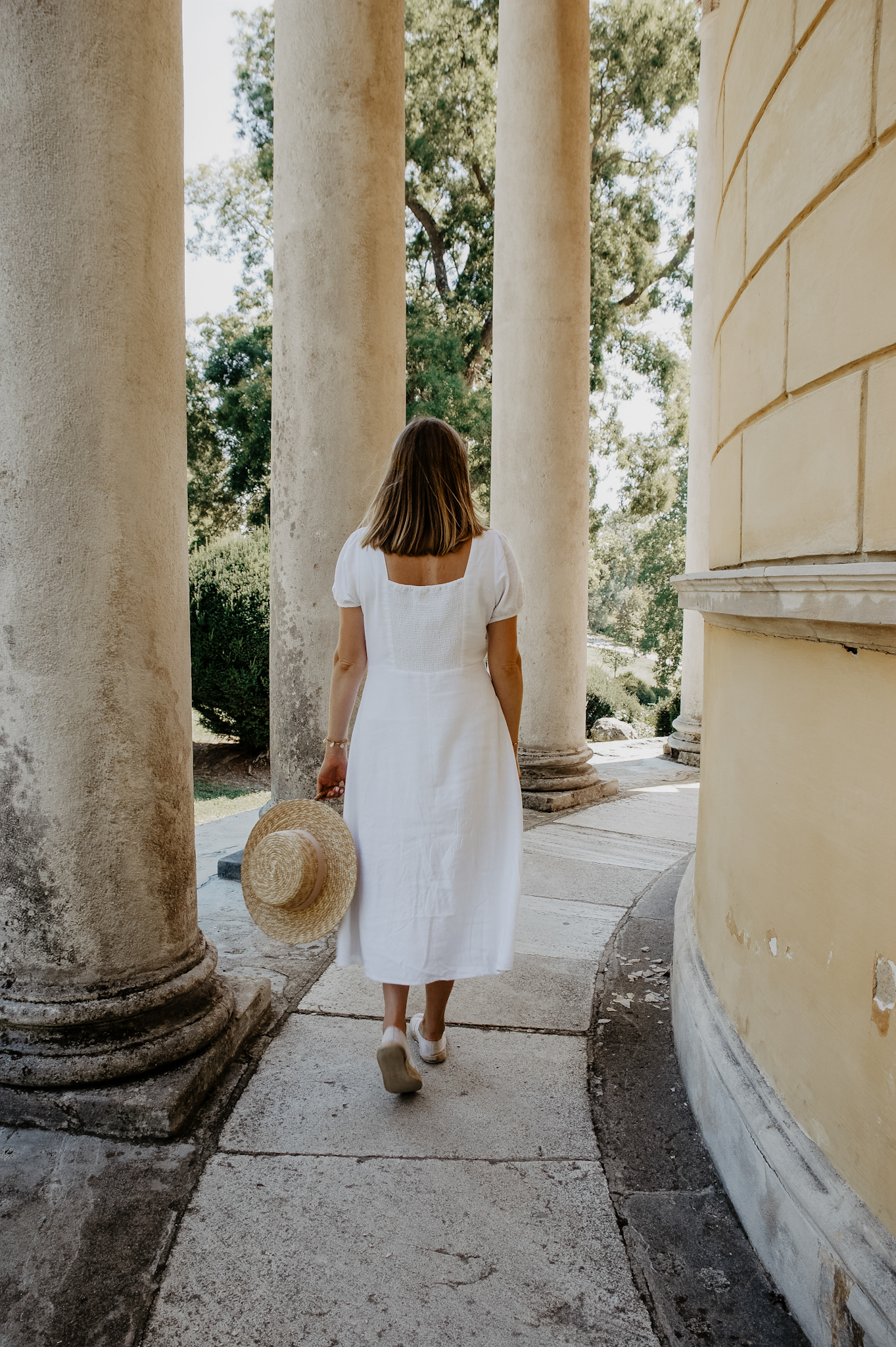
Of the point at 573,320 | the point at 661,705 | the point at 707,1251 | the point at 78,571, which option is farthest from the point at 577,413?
the point at 661,705

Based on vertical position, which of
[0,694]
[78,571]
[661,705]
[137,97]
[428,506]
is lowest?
[661,705]

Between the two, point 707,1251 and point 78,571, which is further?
point 78,571

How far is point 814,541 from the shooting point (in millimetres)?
3215

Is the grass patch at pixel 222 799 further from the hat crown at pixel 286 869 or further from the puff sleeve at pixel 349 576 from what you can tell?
the puff sleeve at pixel 349 576

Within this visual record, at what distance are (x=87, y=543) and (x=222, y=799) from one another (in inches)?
438

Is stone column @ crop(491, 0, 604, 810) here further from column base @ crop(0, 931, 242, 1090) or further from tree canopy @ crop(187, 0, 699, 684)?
tree canopy @ crop(187, 0, 699, 684)

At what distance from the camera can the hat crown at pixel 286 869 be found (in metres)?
4.00

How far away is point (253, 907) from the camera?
4156mm

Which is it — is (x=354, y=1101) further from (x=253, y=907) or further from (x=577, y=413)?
(x=577, y=413)

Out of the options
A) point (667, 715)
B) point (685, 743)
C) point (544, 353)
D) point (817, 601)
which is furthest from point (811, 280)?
point (667, 715)

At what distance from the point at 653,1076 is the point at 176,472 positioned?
361 cm

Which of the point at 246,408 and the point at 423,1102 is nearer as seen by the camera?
the point at 423,1102

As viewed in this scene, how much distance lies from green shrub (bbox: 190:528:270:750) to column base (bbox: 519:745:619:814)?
266 inches

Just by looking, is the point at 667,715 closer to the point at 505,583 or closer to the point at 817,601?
the point at 505,583
